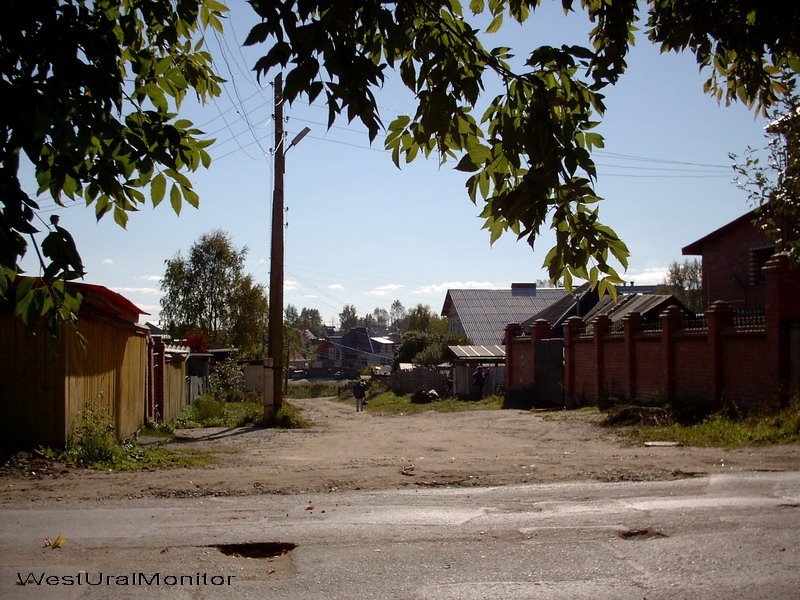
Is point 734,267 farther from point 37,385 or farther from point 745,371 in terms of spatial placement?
point 37,385

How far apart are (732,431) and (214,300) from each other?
139 feet

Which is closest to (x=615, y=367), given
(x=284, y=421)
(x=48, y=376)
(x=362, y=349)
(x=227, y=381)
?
(x=284, y=421)

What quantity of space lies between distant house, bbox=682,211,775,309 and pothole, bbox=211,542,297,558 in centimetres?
2464

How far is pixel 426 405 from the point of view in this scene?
37.1 meters

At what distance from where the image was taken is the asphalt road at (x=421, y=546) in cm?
554

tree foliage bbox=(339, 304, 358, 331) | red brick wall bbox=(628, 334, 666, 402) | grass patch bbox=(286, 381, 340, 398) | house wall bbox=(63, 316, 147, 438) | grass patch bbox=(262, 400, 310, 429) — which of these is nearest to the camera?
house wall bbox=(63, 316, 147, 438)

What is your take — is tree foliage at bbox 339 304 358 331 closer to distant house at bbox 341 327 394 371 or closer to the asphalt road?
distant house at bbox 341 327 394 371

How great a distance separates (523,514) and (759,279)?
23.3 metres

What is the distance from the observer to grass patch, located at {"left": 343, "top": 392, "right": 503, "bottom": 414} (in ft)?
106

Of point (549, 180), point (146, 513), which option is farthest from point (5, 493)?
point (549, 180)

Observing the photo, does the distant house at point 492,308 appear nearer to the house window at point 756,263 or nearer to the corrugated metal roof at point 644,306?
the corrugated metal roof at point 644,306

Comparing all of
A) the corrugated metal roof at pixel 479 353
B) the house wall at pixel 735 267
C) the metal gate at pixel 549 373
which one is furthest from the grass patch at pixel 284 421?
the corrugated metal roof at pixel 479 353

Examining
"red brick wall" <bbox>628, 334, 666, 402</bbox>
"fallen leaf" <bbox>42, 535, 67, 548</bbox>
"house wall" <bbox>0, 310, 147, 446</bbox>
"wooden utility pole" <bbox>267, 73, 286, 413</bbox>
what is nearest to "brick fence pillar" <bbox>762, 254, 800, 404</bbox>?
"red brick wall" <bbox>628, 334, 666, 402</bbox>

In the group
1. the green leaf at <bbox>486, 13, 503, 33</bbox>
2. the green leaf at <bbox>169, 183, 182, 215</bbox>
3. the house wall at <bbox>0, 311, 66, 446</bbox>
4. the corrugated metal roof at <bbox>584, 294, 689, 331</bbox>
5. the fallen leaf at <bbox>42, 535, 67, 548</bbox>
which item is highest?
the green leaf at <bbox>486, 13, 503, 33</bbox>
